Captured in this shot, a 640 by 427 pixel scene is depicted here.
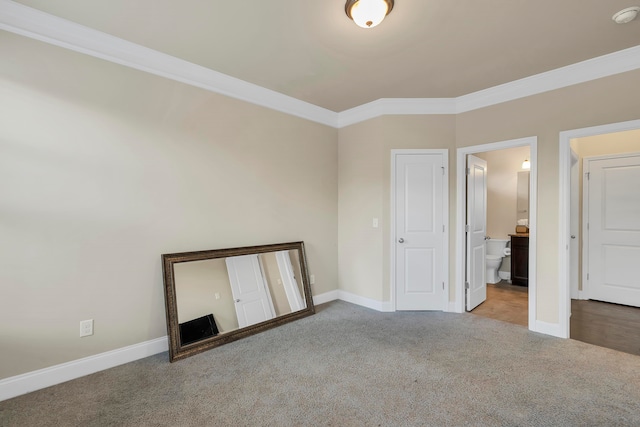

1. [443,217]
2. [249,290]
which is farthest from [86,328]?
[443,217]

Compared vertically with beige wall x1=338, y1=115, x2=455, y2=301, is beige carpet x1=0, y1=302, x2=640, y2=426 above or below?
below

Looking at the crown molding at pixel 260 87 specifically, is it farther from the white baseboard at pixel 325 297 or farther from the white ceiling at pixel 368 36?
the white baseboard at pixel 325 297

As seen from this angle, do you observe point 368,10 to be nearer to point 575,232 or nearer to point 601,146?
point 601,146

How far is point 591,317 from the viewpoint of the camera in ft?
11.7

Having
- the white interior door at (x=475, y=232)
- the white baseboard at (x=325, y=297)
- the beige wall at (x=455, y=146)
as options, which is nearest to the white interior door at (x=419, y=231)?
the beige wall at (x=455, y=146)

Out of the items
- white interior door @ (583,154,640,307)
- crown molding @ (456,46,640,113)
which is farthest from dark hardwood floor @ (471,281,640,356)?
crown molding @ (456,46,640,113)

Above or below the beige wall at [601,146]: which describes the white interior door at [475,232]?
below

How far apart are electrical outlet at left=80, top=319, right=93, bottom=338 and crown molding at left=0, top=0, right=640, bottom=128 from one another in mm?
2159

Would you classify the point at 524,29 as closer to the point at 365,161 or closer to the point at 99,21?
the point at 365,161

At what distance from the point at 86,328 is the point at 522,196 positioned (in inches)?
255

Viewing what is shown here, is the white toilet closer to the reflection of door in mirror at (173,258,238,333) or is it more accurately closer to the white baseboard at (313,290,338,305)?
the white baseboard at (313,290,338,305)

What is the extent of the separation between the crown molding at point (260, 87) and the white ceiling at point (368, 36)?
0.30 ft

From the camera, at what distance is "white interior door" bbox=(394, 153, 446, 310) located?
3.75 meters

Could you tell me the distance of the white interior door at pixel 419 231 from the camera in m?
3.75
